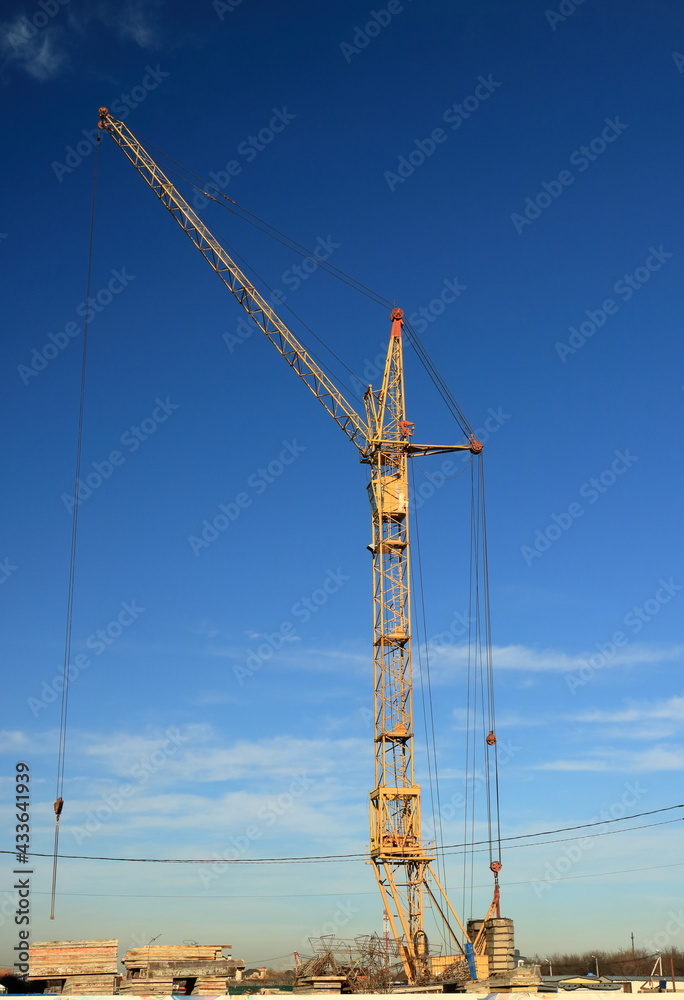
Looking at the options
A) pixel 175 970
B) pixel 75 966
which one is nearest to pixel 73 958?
pixel 75 966

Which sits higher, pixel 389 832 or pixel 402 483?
pixel 402 483

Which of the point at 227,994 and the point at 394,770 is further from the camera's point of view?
the point at 394,770

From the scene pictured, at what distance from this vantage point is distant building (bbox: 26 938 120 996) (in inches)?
1553

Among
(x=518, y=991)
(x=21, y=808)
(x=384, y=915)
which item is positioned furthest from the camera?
(x=384, y=915)

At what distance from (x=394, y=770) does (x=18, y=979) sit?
23.2 meters

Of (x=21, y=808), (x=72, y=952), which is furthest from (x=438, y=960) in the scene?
(x=21, y=808)

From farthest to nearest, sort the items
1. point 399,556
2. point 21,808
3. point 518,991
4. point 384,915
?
1. point 399,556
2. point 384,915
3. point 518,991
4. point 21,808

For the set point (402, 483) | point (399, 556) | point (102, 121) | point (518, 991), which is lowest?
point (518, 991)

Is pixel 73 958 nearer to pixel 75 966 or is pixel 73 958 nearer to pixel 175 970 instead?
pixel 75 966

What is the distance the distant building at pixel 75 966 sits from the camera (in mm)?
39438

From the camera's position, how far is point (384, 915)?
54.8 metres

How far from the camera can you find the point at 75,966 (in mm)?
39719

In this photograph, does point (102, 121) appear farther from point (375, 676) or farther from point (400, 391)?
point (375, 676)

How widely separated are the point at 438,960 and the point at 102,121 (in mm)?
51897
